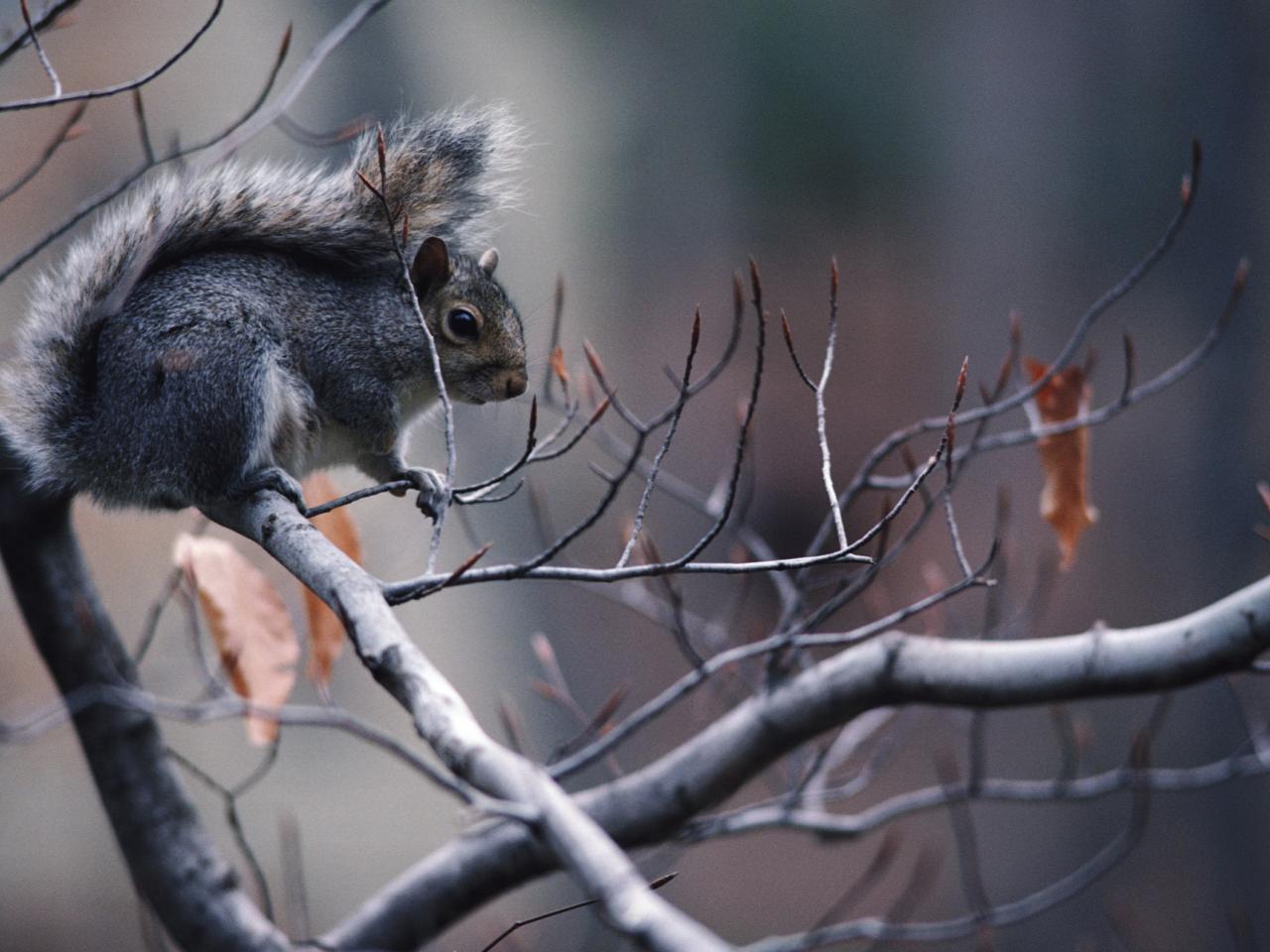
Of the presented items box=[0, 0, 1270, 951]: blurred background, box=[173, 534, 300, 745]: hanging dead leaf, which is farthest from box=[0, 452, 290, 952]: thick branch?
box=[0, 0, 1270, 951]: blurred background

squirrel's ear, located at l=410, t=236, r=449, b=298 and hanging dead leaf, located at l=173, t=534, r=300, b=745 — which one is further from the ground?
squirrel's ear, located at l=410, t=236, r=449, b=298

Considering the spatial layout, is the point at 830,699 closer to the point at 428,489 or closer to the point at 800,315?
the point at 428,489

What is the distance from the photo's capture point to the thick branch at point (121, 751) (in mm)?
1442

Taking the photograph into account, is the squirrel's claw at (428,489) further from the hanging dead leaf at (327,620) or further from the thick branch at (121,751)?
the thick branch at (121,751)

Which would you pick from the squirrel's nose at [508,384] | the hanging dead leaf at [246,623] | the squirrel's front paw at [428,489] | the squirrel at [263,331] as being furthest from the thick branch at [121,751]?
the squirrel's nose at [508,384]

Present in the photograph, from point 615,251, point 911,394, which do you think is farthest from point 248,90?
point 911,394

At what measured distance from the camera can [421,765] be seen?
26.0 inches

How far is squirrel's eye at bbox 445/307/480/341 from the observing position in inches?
60.1

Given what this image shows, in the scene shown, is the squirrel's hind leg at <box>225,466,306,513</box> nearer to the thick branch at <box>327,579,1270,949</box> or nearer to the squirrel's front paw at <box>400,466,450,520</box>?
the squirrel's front paw at <box>400,466,450,520</box>

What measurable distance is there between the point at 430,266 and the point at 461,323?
10 centimetres

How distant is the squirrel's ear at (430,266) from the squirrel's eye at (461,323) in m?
0.04

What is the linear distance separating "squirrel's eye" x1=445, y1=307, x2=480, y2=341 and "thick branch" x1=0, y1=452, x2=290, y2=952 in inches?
20.5

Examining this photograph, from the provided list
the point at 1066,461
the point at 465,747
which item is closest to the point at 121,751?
the point at 465,747

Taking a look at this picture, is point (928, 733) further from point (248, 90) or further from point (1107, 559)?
point (248, 90)
